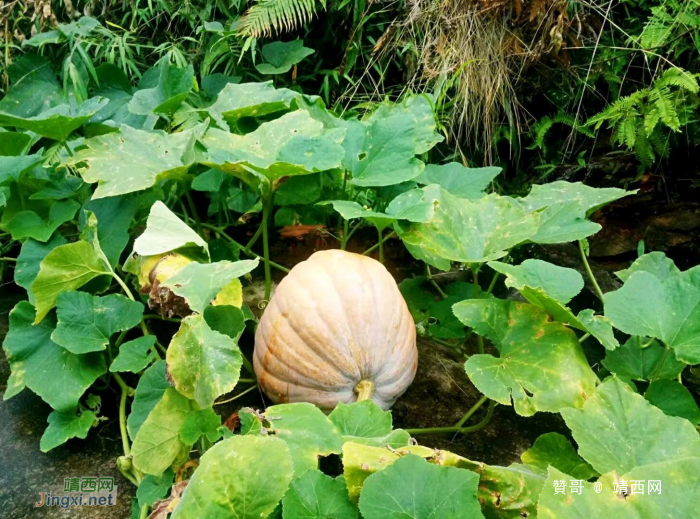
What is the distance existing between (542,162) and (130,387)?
1.90 metres

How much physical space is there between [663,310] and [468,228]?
49 cm

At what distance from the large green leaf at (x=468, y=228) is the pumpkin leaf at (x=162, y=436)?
27.2 inches

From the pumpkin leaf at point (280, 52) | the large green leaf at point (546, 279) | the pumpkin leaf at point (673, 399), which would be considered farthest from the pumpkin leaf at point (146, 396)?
the pumpkin leaf at point (280, 52)

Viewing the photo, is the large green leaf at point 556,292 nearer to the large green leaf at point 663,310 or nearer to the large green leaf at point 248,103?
the large green leaf at point 663,310

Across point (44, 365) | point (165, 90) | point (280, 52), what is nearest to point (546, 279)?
point (44, 365)

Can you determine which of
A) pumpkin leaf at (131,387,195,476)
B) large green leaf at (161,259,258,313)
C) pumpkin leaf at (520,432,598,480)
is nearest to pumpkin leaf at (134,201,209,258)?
large green leaf at (161,259,258,313)

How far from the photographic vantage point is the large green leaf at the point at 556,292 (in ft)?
4.07

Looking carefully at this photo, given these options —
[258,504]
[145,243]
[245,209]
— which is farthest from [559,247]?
[258,504]

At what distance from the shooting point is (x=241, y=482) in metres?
0.87

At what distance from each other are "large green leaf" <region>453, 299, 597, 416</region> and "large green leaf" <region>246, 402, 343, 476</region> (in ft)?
Result: 1.03

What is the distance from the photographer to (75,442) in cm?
142

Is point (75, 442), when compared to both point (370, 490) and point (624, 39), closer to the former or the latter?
point (370, 490)

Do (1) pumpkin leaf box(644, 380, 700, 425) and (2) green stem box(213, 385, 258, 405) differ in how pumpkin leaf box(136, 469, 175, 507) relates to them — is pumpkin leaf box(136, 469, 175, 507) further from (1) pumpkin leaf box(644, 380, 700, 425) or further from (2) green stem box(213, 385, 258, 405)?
(1) pumpkin leaf box(644, 380, 700, 425)

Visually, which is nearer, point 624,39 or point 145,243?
point 145,243
